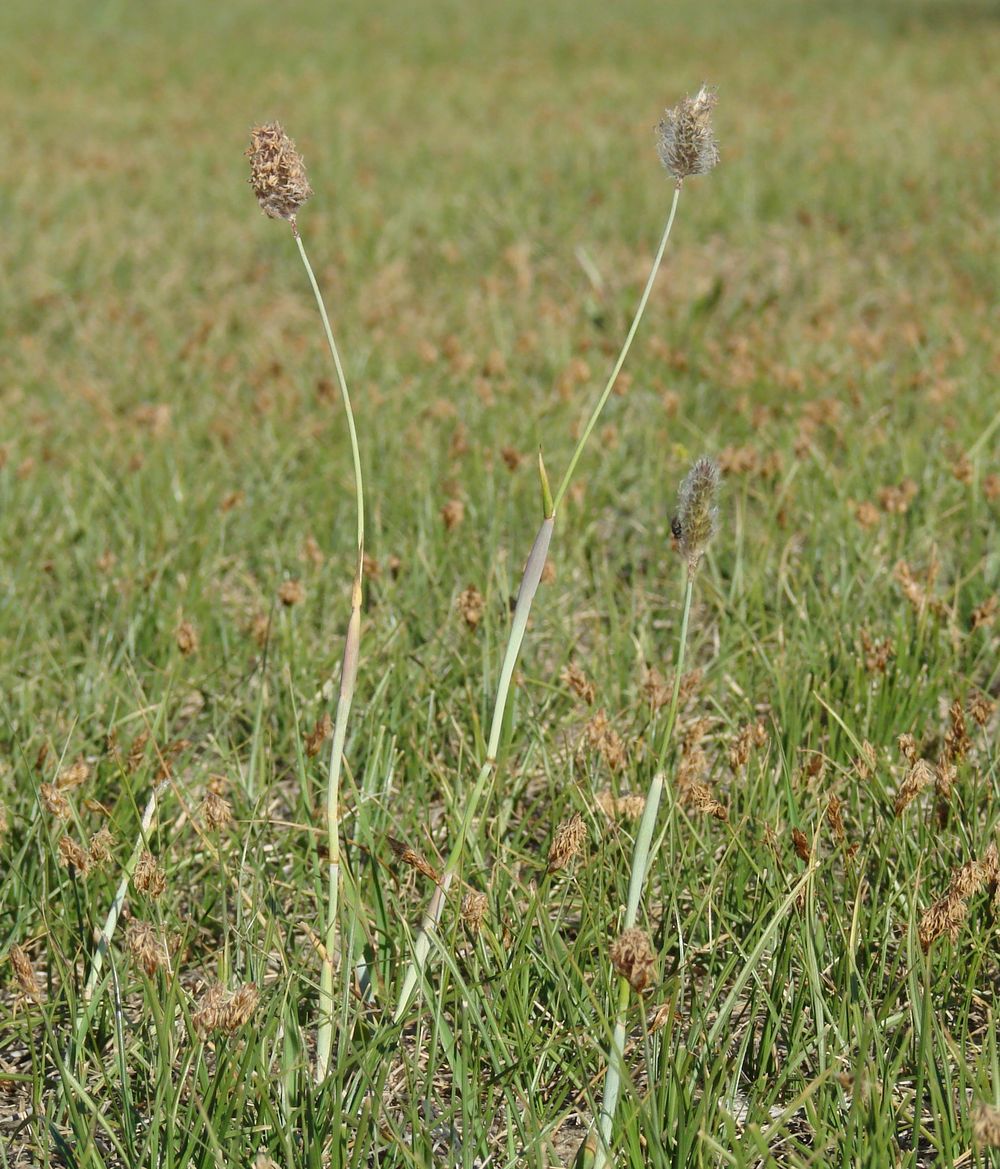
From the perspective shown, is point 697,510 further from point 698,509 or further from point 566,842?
point 566,842

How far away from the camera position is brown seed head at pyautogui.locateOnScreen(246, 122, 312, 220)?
1.49 meters

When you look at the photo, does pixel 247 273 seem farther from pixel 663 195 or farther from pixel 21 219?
pixel 663 195

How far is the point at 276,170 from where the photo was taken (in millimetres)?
1495

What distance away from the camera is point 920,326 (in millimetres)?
4859

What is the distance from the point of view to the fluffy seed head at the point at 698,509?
Answer: 1.42 m

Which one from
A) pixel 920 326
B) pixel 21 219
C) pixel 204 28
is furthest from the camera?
pixel 204 28

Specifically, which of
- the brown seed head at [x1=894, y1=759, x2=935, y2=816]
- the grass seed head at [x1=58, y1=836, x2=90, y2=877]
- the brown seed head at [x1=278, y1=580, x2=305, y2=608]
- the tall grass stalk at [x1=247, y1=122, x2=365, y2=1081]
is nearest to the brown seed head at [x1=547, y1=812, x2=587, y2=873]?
the tall grass stalk at [x1=247, y1=122, x2=365, y2=1081]

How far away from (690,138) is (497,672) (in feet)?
4.34

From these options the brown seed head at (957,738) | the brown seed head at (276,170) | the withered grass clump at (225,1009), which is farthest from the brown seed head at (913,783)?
the brown seed head at (276,170)

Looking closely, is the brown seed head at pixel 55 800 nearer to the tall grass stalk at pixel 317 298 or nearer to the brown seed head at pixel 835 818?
the tall grass stalk at pixel 317 298

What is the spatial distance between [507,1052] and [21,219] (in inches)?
249

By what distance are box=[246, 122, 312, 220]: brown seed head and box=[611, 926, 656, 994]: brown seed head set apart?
0.87m

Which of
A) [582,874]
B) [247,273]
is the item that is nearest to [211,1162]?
[582,874]

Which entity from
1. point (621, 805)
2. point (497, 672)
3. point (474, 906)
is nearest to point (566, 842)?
point (474, 906)
